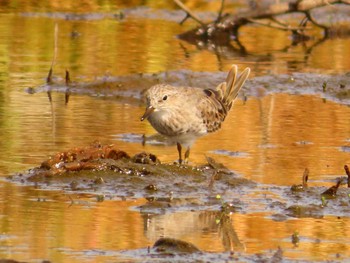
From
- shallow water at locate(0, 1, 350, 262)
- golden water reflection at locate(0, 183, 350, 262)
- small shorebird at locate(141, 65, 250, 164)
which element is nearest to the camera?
golden water reflection at locate(0, 183, 350, 262)

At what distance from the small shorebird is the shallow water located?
25 centimetres

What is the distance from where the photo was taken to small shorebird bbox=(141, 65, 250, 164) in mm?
9578

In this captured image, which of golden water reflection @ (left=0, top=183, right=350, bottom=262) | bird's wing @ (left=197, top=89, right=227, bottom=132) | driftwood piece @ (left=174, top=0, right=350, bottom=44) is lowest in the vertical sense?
golden water reflection @ (left=0, top=183, right=350, bottom=262)

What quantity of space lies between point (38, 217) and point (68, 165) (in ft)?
4.18

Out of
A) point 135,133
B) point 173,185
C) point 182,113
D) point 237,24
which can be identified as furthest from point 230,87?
point 237,24

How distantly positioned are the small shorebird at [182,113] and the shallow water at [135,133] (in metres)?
0.25

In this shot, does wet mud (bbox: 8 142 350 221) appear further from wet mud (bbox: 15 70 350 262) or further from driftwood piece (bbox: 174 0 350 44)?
driftwood piece (bbox: 174 0 350 44)

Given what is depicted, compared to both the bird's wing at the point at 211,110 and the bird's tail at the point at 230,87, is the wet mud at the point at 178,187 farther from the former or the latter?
the bird's tail at the point at 230,87

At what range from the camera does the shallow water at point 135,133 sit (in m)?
7.31

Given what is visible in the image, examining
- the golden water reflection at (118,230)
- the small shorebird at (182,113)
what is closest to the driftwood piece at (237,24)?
the small shorebird at (182,113)

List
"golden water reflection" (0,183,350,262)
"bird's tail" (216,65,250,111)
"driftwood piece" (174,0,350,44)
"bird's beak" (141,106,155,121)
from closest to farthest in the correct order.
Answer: "golden water reflection" (0,183,350,262)
"bird's beak" (141,106,155,121)
"bird's tail" (216,65,250,111)
"driftwood piece" (174,0,350,44)

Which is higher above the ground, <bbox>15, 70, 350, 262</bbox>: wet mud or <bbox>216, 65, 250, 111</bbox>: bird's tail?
<bbox>216, 65, 250, 111</bbox>: bird's tail

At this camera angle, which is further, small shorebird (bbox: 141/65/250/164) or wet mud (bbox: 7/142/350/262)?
small shorebird (bbox: 141/65/250/164)

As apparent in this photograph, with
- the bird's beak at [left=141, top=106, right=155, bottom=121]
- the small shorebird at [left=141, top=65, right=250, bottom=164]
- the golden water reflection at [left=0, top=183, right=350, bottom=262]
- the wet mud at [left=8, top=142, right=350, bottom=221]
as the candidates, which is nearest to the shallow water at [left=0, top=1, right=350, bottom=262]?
the golden water reflection at [left=0, top=183, right=350, bottom=262]
